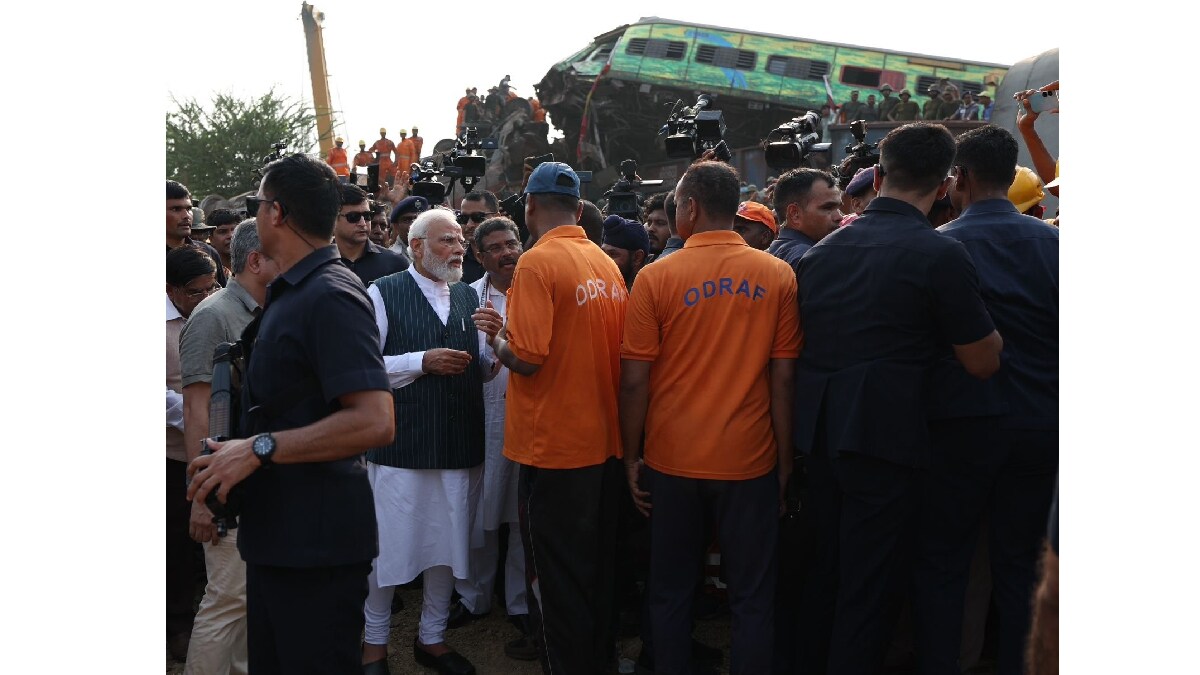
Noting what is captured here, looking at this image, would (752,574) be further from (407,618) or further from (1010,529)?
(407,618)

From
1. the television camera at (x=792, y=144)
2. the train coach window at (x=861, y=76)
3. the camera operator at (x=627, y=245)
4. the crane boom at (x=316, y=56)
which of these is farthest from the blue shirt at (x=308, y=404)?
the crane boom at (x=316, y=56)

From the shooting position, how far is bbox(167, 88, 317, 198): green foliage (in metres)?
23.7

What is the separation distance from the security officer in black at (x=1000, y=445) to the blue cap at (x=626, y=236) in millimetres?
2037

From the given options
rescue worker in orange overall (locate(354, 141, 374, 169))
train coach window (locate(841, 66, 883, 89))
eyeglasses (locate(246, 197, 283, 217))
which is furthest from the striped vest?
train coach window (locate(841, 66, 883, 89))

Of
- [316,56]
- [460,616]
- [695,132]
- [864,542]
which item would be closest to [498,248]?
[460,616]

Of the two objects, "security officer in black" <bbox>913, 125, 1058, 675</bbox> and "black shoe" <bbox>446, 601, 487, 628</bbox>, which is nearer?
"security officer in black" <bbox>913, 125, 1058, 675</bbox>

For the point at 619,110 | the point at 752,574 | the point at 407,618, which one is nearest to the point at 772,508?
the point at 752,574

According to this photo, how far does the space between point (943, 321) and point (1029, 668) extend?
171 centimetres

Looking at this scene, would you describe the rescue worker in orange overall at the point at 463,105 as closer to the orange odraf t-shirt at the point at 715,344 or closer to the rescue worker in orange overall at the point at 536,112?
the rescue worker in orange overall at the point at 536,112

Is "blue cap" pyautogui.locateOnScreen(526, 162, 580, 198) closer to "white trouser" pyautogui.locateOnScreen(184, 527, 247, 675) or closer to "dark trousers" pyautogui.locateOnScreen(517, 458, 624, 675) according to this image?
"dark trousers" pyautogui.locateOnScreen(517, 458, 624, 675)

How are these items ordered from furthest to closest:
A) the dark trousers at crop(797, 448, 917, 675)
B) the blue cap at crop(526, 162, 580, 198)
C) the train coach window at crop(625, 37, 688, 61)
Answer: the train coach window at crop(625, 37, 688, 61) → the blue cap at crop(526, 162, 580, 198) → the dark trousers at crop(797, 448, 917, 675)

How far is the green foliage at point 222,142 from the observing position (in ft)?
77.7

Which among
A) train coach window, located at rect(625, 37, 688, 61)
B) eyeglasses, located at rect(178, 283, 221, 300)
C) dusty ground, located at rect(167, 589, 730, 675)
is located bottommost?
dusty ground, located at rect(167, 589, 730, 675)

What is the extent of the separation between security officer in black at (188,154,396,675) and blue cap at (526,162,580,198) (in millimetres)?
1279
